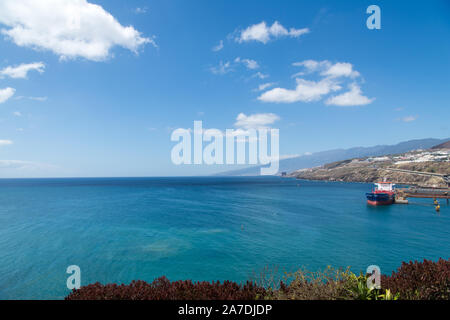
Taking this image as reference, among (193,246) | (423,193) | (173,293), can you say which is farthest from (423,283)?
(423,193)

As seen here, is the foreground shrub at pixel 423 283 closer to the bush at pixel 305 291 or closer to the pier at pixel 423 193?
the bush at pixel 305 291

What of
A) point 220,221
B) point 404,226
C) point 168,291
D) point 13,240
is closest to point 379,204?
point 404,226

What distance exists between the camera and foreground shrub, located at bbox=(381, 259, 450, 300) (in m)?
6.73

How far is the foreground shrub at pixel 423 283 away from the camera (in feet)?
22.1

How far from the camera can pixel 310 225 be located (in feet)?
106

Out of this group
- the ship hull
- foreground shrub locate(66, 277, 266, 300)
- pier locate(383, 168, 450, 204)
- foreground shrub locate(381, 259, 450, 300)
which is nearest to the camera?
foreground shrub locate(66, 277, 266, 300)

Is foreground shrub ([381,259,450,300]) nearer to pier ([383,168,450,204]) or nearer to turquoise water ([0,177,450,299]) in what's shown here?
turquoise water ([0,177,450,299])

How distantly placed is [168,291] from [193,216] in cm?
3330

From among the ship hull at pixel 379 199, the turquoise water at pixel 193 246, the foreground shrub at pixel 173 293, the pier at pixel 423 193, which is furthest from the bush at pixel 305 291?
the pier at pixel 423 193

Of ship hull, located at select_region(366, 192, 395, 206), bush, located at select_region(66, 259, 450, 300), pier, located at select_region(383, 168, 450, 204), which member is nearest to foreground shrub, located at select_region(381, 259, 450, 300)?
bush, located at select_region(66, 259, 450, 300)

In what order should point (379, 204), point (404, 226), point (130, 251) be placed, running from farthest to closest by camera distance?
point (379, 204) → point (404, 226) → point (130, 251)
